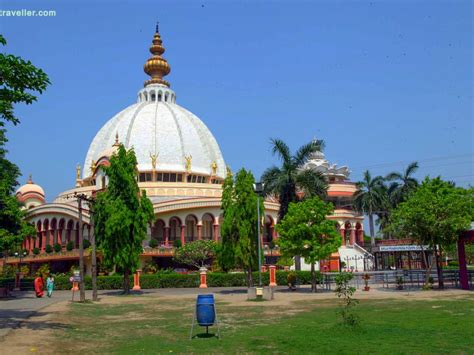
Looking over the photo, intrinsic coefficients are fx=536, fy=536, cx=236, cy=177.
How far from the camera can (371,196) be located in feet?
216

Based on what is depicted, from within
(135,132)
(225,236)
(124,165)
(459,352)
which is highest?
(135,132)

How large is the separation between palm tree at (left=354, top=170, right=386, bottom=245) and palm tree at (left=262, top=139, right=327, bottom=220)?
2392 centimetres

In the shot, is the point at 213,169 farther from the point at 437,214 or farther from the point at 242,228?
the point at 437,214

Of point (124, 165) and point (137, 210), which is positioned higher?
point (124, 165)

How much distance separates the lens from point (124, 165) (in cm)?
3747

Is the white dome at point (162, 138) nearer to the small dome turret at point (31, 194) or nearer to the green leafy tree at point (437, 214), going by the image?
the small dome turret at point (31, 194)

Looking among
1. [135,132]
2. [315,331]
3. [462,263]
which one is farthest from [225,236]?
[135,132]

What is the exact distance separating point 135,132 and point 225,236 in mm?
41550

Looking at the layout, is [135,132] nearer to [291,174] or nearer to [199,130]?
[199,130]

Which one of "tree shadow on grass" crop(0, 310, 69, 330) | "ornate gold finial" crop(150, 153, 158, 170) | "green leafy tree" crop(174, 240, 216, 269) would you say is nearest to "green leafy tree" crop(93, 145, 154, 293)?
"green leafy tree" crop(174, 240, 216, 269)

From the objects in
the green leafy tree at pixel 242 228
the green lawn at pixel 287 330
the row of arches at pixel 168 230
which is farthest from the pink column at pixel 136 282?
the green lawn at pixel 287 330

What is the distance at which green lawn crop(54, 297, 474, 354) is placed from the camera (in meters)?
13.4

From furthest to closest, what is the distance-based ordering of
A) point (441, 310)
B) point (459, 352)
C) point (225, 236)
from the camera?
point (225, 236) < point (441, 310) < point (459, 352)

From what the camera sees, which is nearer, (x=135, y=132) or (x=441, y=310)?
(x=441, y=310)
